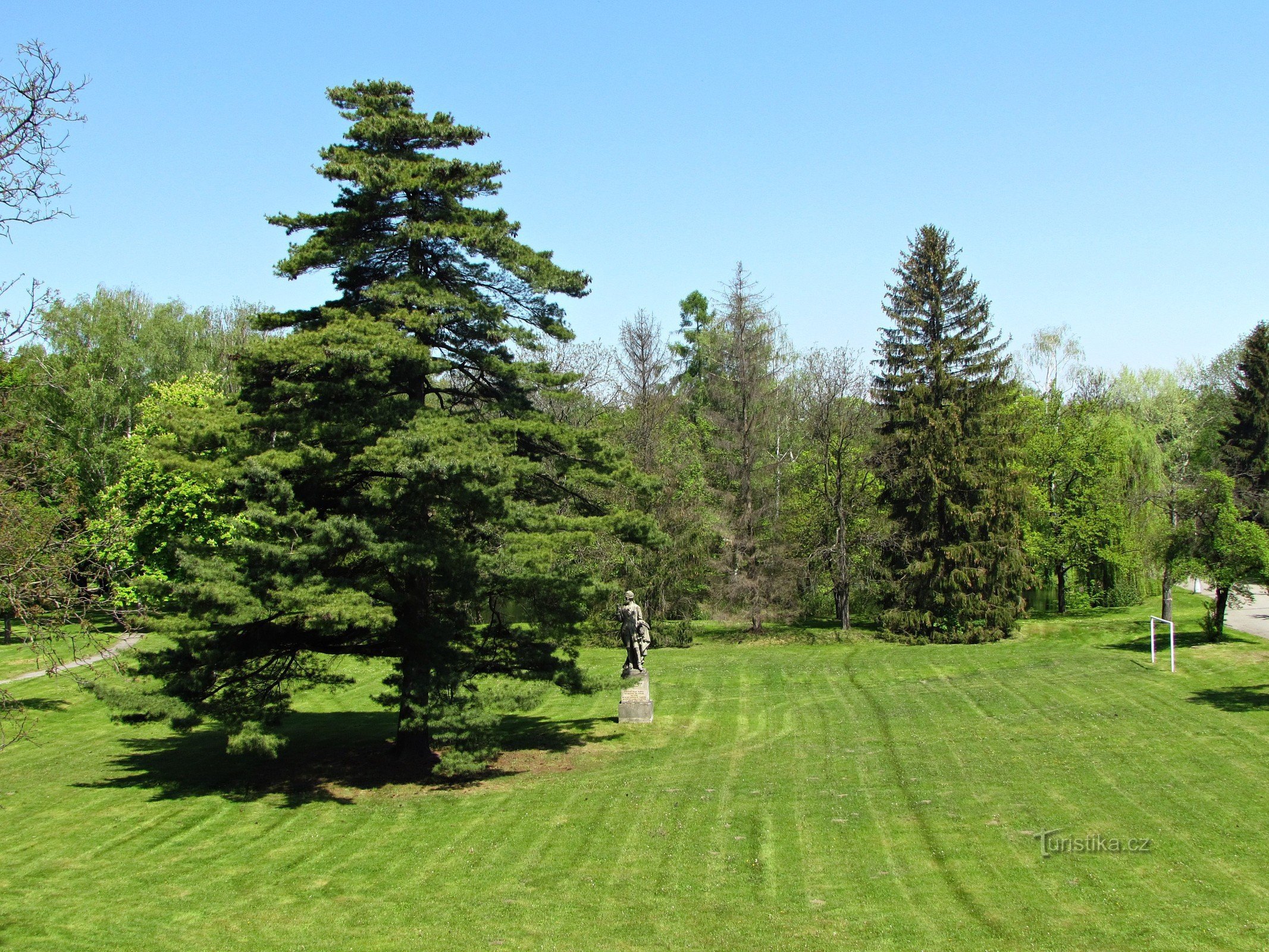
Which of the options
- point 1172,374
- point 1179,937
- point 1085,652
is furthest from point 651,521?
point 1172,374

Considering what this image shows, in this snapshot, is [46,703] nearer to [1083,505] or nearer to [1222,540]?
[1222,540]

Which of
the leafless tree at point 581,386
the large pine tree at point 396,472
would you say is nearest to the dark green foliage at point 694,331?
the leafless tree at point 581,386

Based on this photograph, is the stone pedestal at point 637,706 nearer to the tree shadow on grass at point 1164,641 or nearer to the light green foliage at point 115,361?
the tree shadow on grass at point 1164,641

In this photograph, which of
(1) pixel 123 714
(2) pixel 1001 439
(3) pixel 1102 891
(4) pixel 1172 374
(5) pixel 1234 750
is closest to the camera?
(3) pixel 1102 891

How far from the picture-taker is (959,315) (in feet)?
112

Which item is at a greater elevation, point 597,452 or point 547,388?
point 547,388

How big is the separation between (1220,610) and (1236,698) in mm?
7085

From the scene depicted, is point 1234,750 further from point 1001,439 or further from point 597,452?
point 1001,439

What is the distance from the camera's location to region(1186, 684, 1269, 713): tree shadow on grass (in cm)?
1908

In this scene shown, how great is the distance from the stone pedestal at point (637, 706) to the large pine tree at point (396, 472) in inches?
147

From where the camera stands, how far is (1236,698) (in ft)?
65.4

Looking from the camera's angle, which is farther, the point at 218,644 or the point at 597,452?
the point at 597,452

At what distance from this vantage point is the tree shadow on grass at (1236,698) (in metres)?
19.1

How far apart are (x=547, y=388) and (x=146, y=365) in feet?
108
